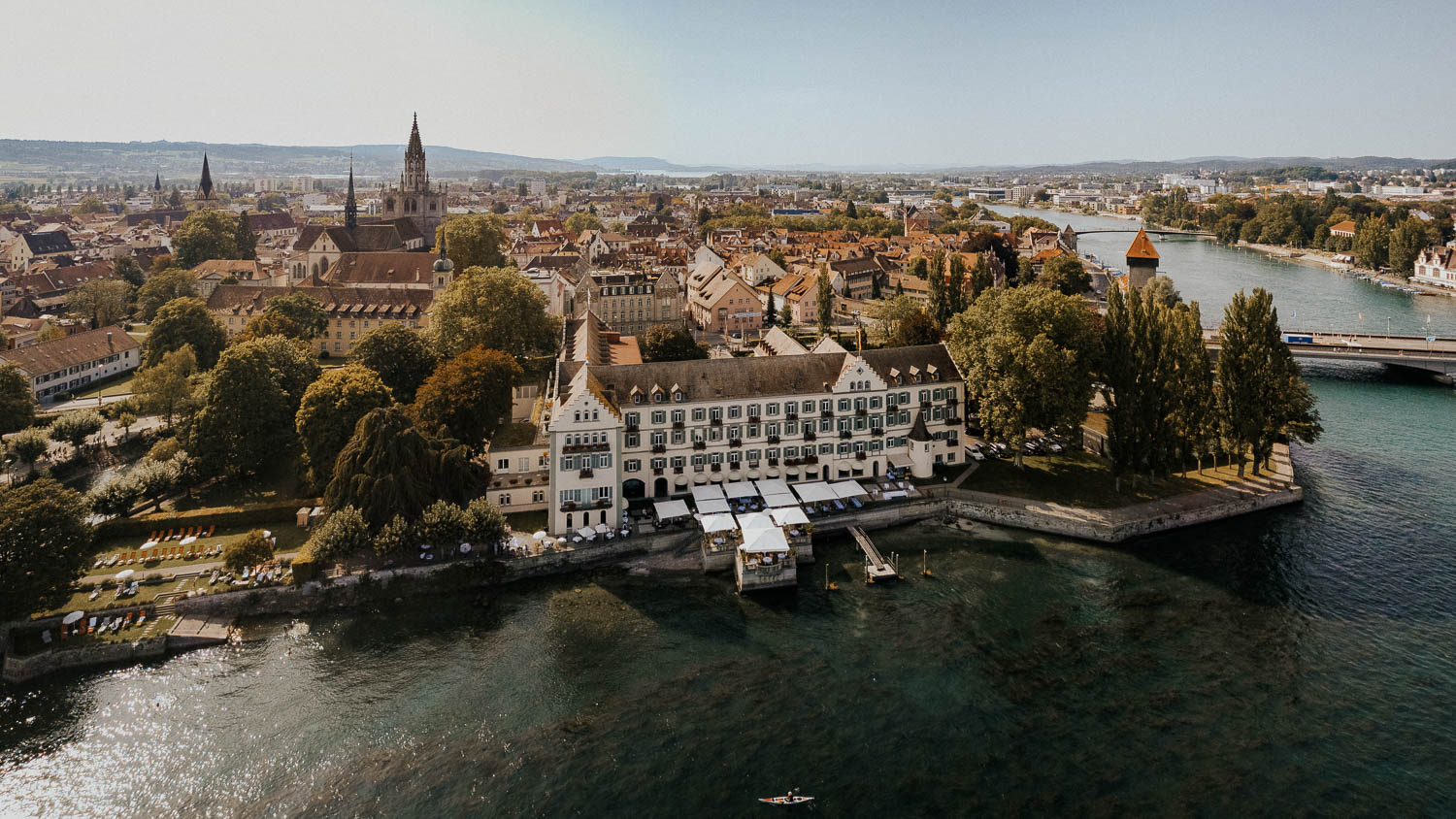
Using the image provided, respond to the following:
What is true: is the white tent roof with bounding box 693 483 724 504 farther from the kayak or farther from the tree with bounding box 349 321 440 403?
the tree with bounding box 349 321 440 403

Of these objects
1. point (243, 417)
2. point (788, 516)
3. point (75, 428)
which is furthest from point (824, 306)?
point (75, 428)

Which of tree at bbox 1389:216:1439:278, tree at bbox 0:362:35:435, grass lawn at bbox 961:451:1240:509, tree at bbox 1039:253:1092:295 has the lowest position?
grass lawn at bbox 961:451:1240:509

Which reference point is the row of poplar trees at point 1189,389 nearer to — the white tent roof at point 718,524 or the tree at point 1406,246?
the white tent roof at point 718,524

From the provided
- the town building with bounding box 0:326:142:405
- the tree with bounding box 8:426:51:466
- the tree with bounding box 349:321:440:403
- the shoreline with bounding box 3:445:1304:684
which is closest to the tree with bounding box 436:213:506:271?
the town building with bounding box 0:326:142:405

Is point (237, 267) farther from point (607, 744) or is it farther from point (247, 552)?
point (607, 744)

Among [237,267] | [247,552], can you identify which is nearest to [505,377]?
[247,552]

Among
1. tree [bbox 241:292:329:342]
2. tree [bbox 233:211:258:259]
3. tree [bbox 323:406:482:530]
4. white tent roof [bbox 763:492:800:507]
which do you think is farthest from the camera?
tree [bbox 233:211:258:259]
